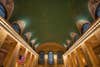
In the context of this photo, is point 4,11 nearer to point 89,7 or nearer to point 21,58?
point 21,58

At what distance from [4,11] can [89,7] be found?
25.5 feet

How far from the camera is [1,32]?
8562mm

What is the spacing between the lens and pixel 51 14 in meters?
14.8

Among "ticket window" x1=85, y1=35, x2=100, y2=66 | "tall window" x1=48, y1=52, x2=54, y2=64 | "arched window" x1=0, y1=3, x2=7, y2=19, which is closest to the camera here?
"ticket window" x1=85, y1=35, x2=100, y2=66

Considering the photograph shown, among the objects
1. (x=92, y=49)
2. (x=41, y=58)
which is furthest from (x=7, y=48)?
(x=41, y=58)

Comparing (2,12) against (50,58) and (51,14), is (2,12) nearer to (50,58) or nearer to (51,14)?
(51,14)

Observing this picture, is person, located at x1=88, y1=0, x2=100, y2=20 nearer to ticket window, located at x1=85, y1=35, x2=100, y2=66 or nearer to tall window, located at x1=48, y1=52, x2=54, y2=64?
ticket window, located at x1=85, y1=35, x2=100, y2=66

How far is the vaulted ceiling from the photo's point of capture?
41.8ft

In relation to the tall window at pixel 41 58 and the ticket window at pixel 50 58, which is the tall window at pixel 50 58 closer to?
the ticket window at pixel 50 58

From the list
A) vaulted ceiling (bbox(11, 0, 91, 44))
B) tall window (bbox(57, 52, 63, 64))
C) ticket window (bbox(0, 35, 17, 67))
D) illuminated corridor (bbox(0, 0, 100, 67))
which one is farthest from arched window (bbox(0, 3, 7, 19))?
tall window (bbox(57, 52, 63, 64))

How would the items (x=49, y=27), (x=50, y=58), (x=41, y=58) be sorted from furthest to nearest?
(x=50, y=58)
(x=41, y=58)
(x=49, y=27)

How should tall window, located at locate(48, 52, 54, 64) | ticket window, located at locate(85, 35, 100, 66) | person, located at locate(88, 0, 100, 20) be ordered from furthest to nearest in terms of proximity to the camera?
tall window, located at locate(48, 52, 54, 64)
person, located at locate(88, 0, 100, 20)
ticket window, located at locate(85, 35, 100, 66)

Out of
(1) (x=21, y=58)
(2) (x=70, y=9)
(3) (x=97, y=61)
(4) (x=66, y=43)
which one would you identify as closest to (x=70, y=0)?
(2) (x=70, y=9)

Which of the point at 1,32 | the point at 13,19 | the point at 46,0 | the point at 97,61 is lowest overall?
the point at 97,61
